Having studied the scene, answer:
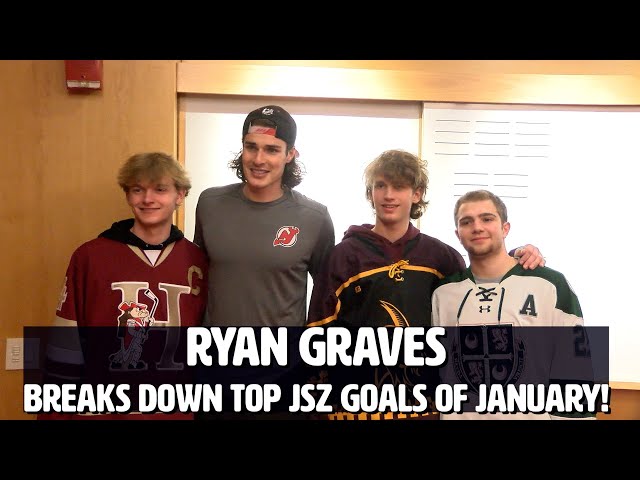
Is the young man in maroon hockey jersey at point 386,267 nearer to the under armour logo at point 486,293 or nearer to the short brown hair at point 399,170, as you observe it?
the short brown hair at point 399,170

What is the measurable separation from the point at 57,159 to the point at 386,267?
1445 millimetres

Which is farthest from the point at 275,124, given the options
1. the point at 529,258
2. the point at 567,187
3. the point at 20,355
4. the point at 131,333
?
the point at 20,355

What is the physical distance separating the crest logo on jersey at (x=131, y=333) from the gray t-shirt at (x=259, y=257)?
223 mm

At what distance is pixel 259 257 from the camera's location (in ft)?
6.46

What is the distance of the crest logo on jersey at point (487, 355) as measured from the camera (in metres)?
1.93

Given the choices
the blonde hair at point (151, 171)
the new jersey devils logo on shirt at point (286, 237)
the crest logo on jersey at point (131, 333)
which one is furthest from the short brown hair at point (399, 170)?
the crest logo on jersey at point (131, 333)

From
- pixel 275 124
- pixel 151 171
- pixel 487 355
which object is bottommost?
pixel 487 355

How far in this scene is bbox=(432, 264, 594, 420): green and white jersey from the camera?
1.91 meters

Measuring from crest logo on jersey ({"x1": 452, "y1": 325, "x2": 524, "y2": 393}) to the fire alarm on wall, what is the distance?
5.66ft

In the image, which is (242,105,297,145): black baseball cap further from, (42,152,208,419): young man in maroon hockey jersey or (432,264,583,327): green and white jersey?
(432,264,583,327): green and white jersey

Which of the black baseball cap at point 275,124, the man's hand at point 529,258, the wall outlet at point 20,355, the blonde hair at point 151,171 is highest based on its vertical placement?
the black baseball cap at point 275,124

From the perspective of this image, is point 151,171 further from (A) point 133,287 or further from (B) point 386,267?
(B) point 386,267

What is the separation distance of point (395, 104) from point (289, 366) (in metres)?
1.20
